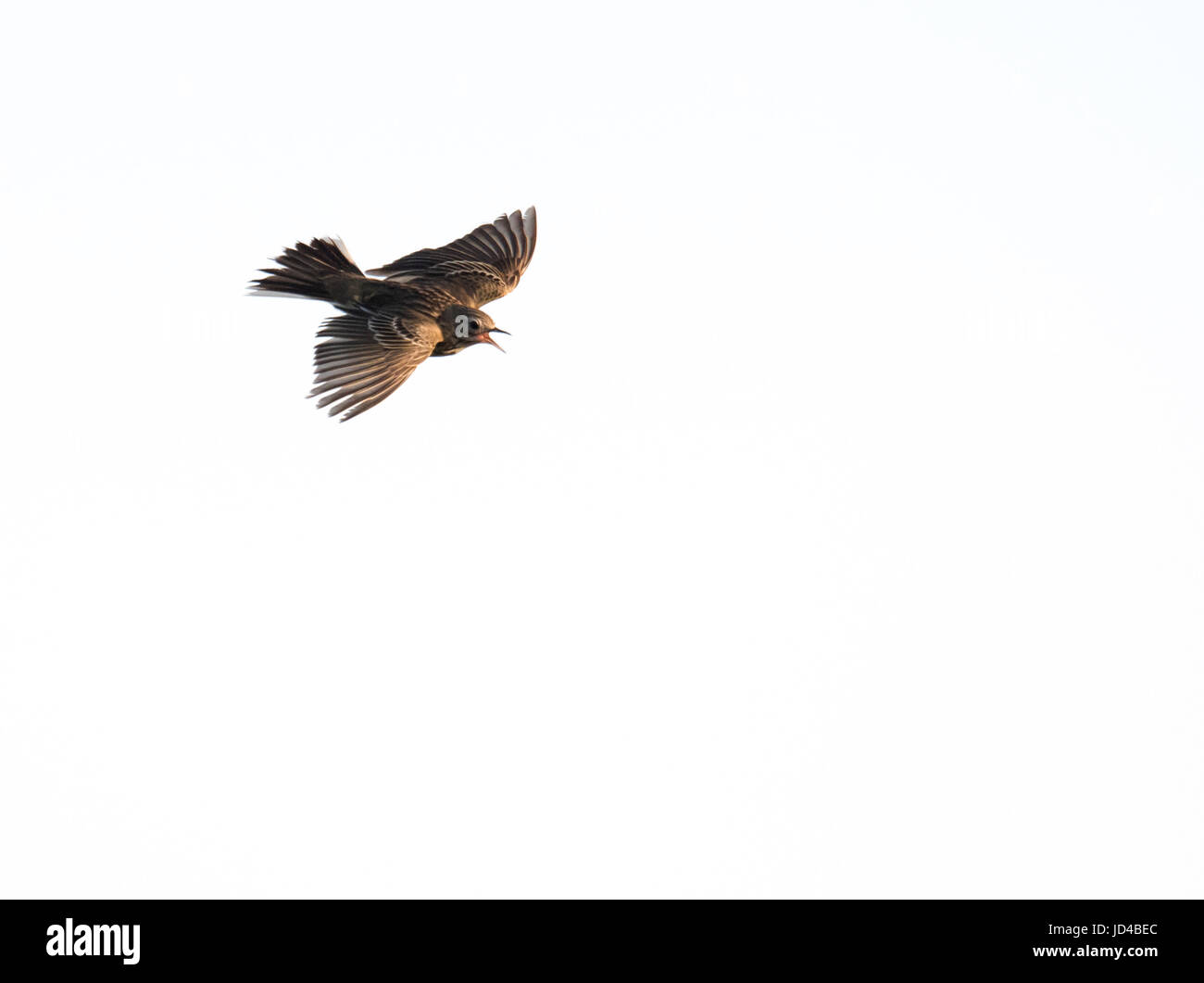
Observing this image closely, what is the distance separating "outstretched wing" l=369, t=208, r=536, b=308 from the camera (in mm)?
17672

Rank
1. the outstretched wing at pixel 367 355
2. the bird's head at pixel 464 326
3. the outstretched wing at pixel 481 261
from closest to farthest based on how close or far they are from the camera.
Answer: the outstretched wing at pixel 367 355 < the bird's head at pixel 464 326 < the outstretched wing at pixel 481 261

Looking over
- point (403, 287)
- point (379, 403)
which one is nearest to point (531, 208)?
point (403, 287)

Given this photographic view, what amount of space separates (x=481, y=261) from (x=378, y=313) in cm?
→ 222

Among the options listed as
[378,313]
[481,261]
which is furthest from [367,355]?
[481,261]

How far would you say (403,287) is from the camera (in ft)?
55.2

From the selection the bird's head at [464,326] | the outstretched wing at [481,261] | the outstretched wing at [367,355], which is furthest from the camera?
the outstretched wing at [481,261]

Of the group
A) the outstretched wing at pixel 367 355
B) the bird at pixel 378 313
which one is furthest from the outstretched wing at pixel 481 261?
the outstretched wing at pixel 367 355

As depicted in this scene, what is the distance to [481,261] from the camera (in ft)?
60.3

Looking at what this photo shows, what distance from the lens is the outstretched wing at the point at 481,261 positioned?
17.7 metres

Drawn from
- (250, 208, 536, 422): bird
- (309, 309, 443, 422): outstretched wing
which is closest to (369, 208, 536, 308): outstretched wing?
(250, 208, 536, 422): bird

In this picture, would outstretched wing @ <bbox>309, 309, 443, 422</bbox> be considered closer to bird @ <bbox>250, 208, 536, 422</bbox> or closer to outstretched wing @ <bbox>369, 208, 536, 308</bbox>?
bird @ <bbox>250, 208, 536, 422</bbox>

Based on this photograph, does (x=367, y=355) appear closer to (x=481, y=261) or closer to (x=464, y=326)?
(x=464, y=326)

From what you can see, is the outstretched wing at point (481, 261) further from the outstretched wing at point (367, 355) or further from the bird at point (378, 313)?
the outstretched wing at point (367, 355)
